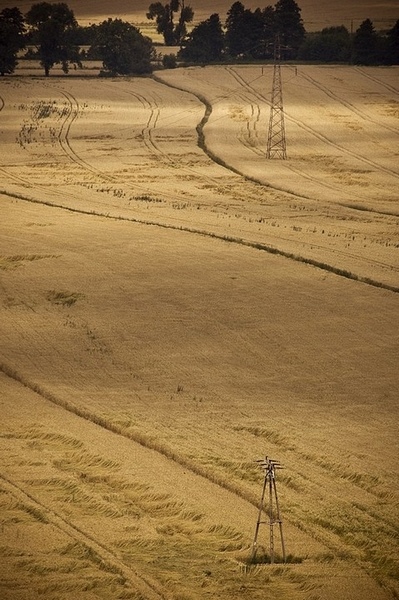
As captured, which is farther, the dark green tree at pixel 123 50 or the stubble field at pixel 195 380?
the dark green tree at pixel 123 50

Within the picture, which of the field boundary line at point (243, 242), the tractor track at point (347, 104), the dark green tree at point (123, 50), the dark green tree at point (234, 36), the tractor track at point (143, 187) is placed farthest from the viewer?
the dark green tree at point (234, 36)

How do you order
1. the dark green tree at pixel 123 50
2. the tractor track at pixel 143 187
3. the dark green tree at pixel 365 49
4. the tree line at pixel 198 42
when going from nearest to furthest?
the tractor track at pixel 143 187
the tree line at pixel 198 42
the dark green tree at pixel 365 49
the dark green tree at pixel 123 50

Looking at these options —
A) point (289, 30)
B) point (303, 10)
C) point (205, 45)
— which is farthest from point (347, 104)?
point (303, 10)

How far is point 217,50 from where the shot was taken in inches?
4301

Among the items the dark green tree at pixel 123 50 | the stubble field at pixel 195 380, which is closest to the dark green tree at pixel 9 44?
the dark green tree at pixel 123 50

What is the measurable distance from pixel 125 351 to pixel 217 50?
287 feet

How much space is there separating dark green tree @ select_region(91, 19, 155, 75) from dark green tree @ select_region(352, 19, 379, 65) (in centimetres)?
1641

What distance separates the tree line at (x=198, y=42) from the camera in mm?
100125

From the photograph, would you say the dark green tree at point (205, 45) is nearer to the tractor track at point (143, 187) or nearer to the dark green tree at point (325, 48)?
the dark green tree at point (325, 48)

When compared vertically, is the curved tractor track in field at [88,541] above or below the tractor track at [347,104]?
below

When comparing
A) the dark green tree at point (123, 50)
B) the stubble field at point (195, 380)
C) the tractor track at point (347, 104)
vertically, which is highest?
the dark green tree at point (123, 50)

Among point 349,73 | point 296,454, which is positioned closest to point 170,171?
point 296,454

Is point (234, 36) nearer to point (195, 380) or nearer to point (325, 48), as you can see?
point (325, 48)

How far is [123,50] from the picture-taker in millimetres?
100875
